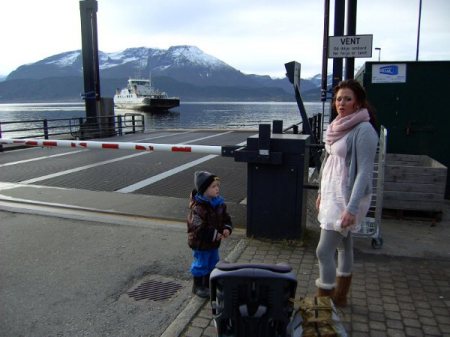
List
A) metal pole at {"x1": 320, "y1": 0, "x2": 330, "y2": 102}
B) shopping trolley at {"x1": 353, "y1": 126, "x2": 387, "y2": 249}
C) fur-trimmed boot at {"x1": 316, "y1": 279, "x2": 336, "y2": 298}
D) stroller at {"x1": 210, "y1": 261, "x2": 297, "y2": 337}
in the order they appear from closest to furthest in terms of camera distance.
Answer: stroller at {"x1": 210, "y1": 261, "x2": 297, "y2": 337}, fur-trimmed boot at {"x1": 316, "y1": 279, "x2": 336, "y2": 298}, shopping trolley at {"x1": 353, "y1": 126, "x2": 387, "y2": 249}, metal pole at {"x1": 320, "y1": 0, "x2": 330, "y2": 102}

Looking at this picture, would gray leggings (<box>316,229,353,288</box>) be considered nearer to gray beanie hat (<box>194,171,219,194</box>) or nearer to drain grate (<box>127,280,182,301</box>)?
gray beanie hat (<box>194,171,219,194</box>)

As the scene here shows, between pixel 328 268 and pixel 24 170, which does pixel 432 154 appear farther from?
pixel 24 170

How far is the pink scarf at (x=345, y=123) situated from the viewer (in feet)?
9.92

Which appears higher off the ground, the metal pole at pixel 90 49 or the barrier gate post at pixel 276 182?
the metal pole at pixel 90 49

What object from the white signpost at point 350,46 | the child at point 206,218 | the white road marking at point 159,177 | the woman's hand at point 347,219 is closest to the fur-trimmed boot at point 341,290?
the woman's hand at point 347,219

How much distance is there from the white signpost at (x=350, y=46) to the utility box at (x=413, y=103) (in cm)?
112

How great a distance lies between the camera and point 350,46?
8422mm

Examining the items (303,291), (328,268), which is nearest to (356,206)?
(328,268)

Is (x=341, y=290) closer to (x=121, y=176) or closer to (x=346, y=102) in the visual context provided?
(x=346, y=102)

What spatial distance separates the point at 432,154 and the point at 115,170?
6.50m

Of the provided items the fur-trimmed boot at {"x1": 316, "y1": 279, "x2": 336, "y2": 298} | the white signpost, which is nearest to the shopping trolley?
the fur-trimmed boot at {"x1": 316, "y1": 279, "x2": 336, "y2": 298}

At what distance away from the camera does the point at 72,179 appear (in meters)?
9.02

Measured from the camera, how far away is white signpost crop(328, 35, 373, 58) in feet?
27.2

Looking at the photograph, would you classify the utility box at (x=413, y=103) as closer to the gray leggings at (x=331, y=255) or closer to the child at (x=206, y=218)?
the gray leggings at (x=331, y=255)
